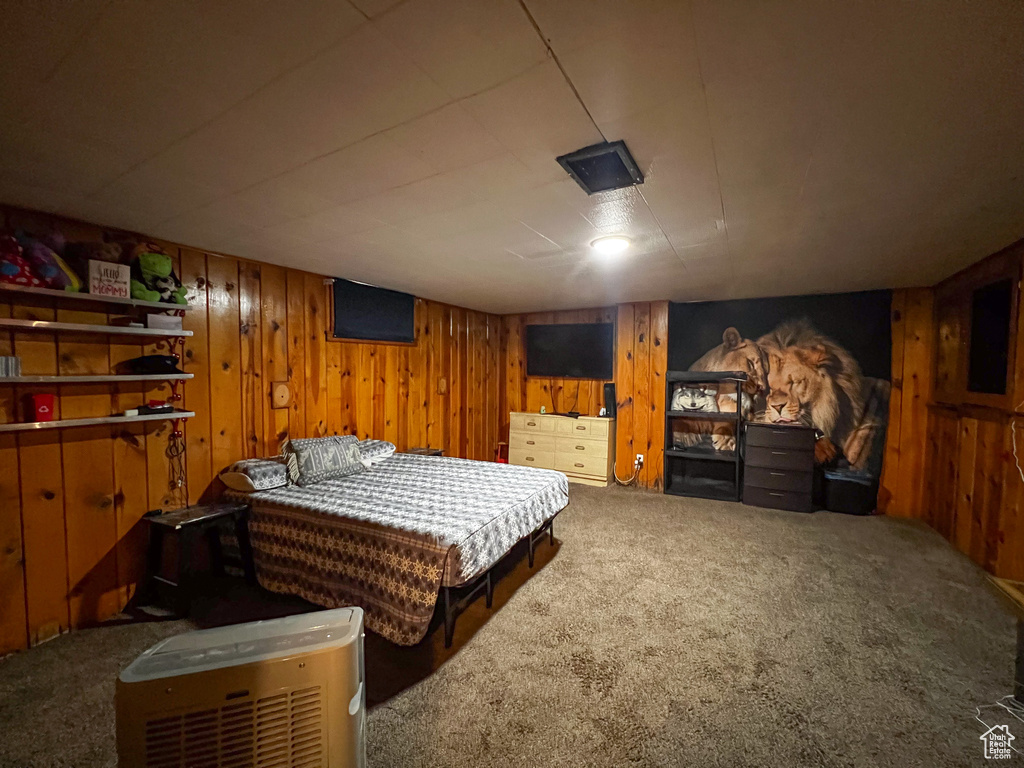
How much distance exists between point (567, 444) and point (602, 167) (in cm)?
388

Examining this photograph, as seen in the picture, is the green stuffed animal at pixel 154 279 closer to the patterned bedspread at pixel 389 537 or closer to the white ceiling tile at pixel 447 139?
the patterned bedspread at pixel 389 537

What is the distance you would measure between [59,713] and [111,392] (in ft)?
5.05

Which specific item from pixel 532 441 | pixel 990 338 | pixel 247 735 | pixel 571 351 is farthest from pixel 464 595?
pixel 990 338

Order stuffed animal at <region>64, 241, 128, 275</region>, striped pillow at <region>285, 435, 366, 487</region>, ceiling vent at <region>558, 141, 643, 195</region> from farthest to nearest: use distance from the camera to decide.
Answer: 1. striped pillow at <region>285, 435, 366, 487</region>
2. stuffed animal at <region>64, 241, 128, 275</region>
3. ceiling vent at <region>558, 141, 643, 195</region>

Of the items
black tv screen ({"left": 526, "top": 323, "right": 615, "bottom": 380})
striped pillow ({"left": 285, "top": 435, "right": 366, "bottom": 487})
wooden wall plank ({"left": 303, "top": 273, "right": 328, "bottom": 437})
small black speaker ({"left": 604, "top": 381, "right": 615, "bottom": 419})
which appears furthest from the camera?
black tv screen ({"left": 526, "top": 323, "right": 615, "bottom": 380})

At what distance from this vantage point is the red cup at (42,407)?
198 centimetres

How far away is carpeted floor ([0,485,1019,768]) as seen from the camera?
147cm

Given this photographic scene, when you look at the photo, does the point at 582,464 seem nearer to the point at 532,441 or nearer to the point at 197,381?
the point at 532,441

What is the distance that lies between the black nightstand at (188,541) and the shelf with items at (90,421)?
587mm

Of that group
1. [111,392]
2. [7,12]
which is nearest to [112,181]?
[7,12]

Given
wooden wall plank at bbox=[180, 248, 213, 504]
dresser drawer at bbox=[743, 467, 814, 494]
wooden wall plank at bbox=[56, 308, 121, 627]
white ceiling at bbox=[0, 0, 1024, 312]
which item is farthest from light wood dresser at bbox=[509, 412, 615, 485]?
wooden wall plank at bbox=[56, 308, 121, 627]

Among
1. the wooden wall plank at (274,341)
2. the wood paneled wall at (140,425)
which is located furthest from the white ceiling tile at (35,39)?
the wooden wall plank at (274,341)

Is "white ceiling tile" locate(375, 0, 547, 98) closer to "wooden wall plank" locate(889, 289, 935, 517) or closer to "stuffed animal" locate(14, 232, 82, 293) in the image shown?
"stuffed animal" locate(14, 232, 82, 293)

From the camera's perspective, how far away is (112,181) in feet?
5.65
